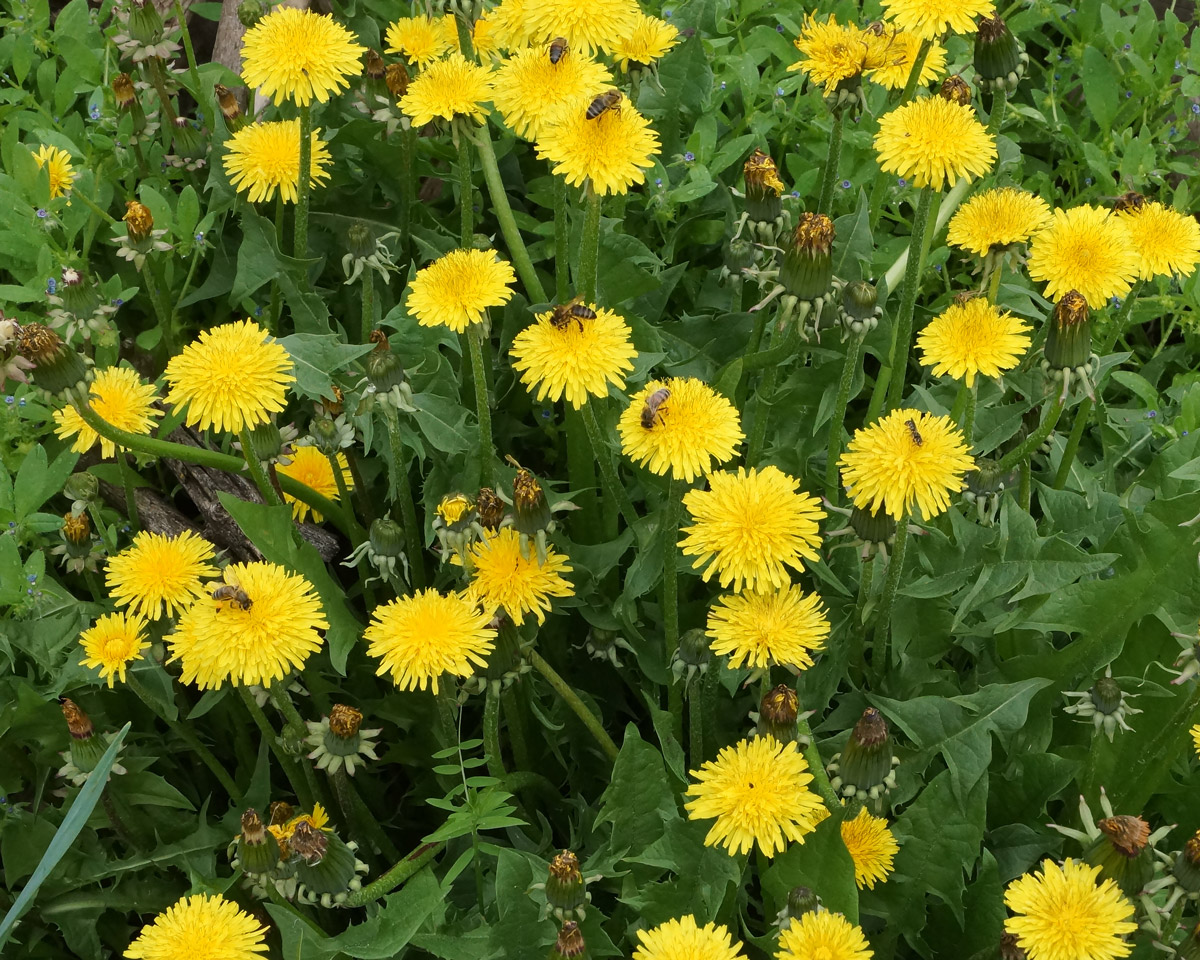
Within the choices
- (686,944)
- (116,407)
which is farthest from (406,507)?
(686,944)

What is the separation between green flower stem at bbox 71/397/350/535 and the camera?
1815mm

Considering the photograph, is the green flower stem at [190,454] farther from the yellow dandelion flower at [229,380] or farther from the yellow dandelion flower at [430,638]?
the yellow dandelion flower at [430,638]

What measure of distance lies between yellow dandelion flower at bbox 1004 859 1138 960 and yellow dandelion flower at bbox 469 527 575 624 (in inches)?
29.6

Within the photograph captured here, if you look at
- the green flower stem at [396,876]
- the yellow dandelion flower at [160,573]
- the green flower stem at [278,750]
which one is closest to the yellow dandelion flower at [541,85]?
the yellow dandelion flower at [160,573]

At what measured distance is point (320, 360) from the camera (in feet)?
6.55

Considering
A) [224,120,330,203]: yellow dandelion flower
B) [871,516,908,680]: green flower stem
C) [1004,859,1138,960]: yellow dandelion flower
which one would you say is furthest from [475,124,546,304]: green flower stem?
[1004,859,1138,960]: yellow dandelion flower

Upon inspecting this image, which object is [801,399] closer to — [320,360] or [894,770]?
[894,770]

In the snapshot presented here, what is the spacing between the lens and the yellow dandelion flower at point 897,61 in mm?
2027

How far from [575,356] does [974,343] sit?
633 mm

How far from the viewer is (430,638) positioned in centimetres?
165

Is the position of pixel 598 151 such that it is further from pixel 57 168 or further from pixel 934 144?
pixel 57 168

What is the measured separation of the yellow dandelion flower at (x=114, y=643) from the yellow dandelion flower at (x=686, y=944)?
3.09 feet

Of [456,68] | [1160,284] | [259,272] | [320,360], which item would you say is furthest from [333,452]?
[1160,284]

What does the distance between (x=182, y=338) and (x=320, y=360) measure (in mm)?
748
